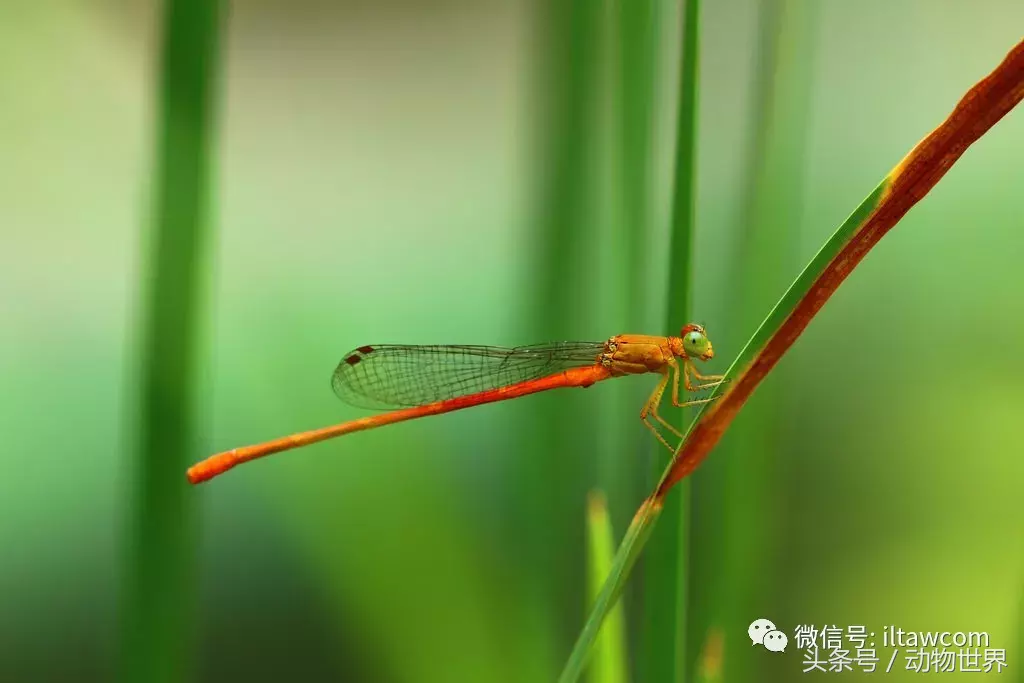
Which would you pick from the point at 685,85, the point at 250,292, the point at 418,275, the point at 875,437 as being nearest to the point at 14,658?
the point at 250,292

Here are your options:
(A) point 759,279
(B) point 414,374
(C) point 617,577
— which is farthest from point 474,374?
(C) point 617,577

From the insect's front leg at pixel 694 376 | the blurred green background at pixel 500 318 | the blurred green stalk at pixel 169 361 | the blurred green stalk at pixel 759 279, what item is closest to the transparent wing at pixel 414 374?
the blurred green background at pixel 500 318

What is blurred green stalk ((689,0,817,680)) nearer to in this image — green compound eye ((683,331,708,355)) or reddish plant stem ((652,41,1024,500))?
green compound eye ((683,331,708,355))

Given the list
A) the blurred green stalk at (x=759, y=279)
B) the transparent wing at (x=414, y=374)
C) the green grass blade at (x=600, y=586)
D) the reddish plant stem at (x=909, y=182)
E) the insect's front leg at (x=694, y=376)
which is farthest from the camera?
the transparent wing at (x=414, y=374)

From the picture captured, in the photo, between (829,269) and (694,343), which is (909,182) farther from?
(694,343)

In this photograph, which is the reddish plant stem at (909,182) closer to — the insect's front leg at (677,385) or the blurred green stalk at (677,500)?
the blurred green stalk at (677,500)

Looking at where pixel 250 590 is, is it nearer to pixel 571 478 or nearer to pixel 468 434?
pixel 468 434
